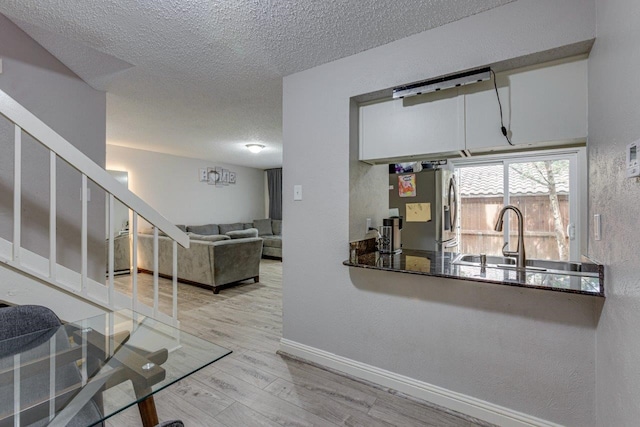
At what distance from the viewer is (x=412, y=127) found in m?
1.95

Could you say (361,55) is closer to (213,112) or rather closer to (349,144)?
(349,144)

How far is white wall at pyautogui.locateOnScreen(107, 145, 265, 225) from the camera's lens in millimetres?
5383

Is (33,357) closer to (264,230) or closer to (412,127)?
(412,127)

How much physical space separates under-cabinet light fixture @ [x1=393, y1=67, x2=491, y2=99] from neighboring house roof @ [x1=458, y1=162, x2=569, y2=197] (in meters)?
2.96

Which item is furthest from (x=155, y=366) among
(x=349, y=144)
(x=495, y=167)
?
(x=495, y=167)

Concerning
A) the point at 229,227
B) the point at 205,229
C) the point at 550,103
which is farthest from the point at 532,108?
the point at 229,227

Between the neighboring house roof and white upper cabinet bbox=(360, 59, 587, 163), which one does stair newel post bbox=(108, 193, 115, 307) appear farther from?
the neighboring house roof

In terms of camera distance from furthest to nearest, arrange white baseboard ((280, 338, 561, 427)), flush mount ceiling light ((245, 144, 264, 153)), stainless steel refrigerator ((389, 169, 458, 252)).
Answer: flush mount ceiling light ((245, 144, 264, 153)) → stainless steel refrigerator ((389, 169, 458, 252)) → white baseboard ((280, 338, 561, 427))

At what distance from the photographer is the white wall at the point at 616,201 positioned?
36.9 inches

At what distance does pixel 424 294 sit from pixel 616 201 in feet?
3.36

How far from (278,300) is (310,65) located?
9.00ft

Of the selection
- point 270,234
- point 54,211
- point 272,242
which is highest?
point 54,211

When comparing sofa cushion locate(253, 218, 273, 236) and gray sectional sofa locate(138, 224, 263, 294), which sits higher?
sofa cushion locate(253, 218, 273, 236)

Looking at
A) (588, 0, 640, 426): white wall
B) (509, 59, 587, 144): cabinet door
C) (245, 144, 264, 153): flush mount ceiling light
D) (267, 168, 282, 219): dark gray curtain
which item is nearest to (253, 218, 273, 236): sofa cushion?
(267, 168, 282, 219): dark gray curtain
